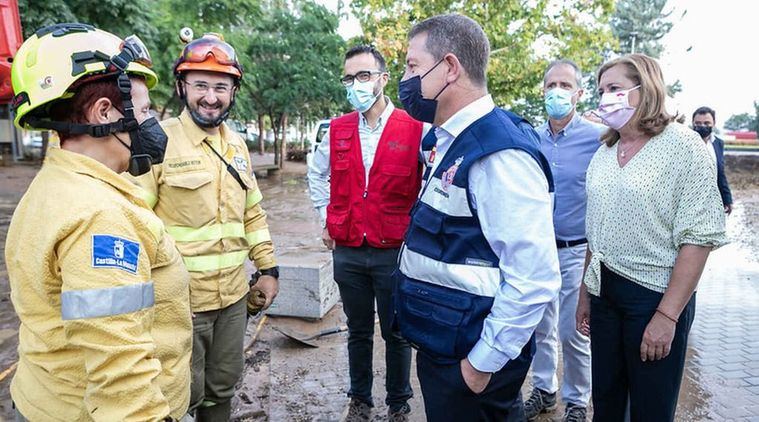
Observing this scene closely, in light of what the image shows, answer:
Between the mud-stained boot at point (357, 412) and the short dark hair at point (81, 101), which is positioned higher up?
the short dark hair at point (81, 101)

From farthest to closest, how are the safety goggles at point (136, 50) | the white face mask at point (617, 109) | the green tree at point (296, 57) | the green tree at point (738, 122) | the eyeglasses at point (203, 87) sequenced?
the green tree at point (738, 122) → the green tree at point (296, 57) → the eyeglasses at point (203, 87) → the white face mask at point (617, 109) → the safety goggles at point (136, 50)

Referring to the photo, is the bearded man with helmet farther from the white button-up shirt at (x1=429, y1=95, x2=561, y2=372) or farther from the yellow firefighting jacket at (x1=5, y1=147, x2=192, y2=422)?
the white button-up shirt at (x1=429, y1=95, x2=561, y2=372)

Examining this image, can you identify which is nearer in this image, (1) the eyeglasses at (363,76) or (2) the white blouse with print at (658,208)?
(2) the white blouse with print at (658,208)

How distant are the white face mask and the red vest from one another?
1112 millimetres

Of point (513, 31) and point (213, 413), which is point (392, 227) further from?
point (513, 31)

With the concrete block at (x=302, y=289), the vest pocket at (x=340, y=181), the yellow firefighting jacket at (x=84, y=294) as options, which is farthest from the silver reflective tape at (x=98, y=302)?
the concrete block at (x=302, y=289)

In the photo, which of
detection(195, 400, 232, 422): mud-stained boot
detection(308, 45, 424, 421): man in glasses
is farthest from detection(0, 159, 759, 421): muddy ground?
detection(195, 400, 232, 422): mud-stained boot

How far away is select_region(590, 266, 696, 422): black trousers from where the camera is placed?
7.38 ft

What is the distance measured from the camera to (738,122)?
50938 mm

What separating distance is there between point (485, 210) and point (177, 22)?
40.3 feet

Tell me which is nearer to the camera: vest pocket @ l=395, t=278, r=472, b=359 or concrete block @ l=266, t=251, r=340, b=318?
vest pocket @ l=395, t=278, r=472, b=359

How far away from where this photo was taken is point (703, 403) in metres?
3.66

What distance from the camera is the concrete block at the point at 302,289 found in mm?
4926

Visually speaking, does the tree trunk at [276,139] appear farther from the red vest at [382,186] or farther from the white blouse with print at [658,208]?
the white blouse with print at [658,208]
